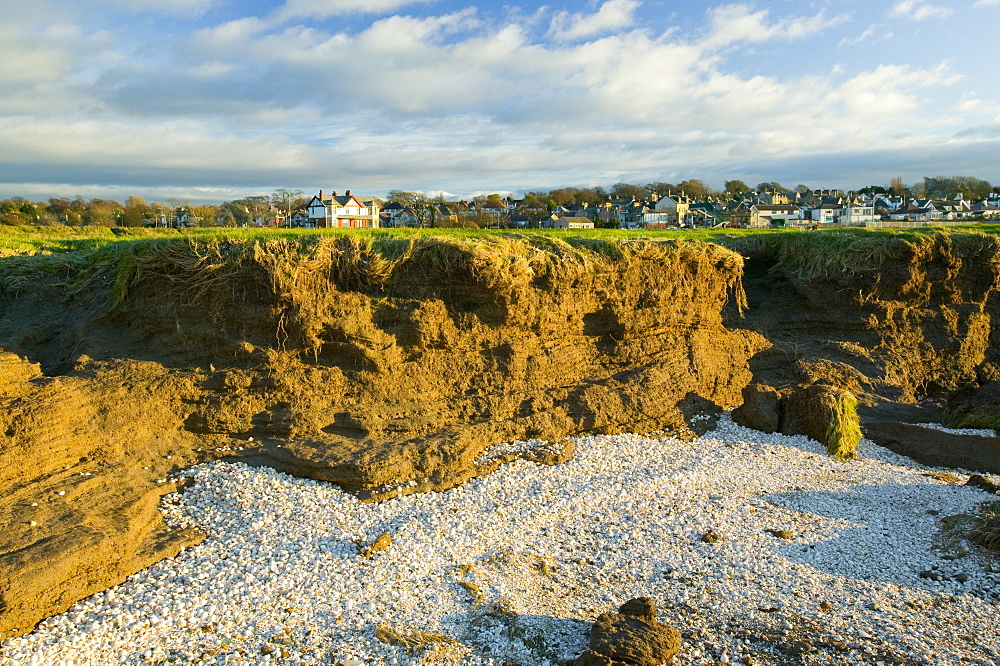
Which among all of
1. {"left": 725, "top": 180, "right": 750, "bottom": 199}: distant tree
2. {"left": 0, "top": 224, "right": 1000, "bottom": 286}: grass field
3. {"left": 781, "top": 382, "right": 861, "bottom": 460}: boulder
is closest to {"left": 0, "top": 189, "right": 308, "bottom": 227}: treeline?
{"left": 0, "top": 224, "right": 1000, "bottom": 286}: grass field

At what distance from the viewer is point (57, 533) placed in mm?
7238

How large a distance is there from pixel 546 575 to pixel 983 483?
8.20 m

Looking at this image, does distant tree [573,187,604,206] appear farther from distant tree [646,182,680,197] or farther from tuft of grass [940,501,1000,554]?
tuft of grass [940,501,1000,554]

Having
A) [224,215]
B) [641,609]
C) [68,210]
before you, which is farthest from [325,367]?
[68,210]

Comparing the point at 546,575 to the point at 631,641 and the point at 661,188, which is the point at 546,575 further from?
the point at 661,188

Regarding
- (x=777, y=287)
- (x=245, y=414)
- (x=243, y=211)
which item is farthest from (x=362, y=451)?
(x=243, y=211)

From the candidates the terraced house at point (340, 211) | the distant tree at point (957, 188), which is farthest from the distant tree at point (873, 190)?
the terraced house at point (340, 211)

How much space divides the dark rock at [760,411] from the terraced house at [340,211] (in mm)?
38186

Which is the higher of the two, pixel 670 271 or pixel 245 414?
pixel 670 271

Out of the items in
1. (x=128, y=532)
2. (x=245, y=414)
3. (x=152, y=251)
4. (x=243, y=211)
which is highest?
(x=243, y=211)

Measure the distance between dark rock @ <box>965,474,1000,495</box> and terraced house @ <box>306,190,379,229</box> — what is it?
137 feet

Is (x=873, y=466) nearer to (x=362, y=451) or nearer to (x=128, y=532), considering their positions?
(x=362, y=451)

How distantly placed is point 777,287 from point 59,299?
16.7 metres

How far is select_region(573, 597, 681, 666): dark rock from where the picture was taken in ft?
19.2
